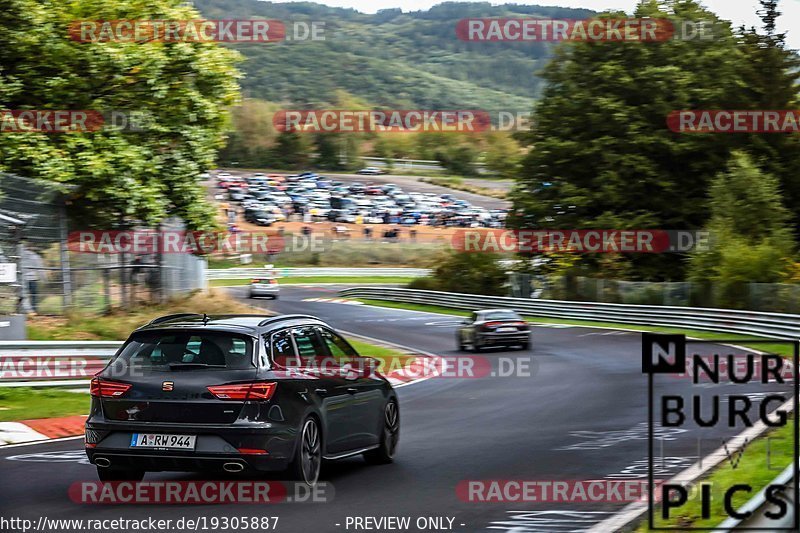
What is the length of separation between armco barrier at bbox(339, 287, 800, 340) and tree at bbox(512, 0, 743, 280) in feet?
15.8

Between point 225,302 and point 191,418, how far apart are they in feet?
87.8

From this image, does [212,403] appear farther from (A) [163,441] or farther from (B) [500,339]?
(B) [500,339]

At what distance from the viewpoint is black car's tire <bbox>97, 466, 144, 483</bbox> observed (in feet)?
31.0

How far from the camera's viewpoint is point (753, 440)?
1217cm

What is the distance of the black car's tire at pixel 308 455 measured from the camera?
910 centimetres

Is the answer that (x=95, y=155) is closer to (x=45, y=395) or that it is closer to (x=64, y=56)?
(x=64, y=56)

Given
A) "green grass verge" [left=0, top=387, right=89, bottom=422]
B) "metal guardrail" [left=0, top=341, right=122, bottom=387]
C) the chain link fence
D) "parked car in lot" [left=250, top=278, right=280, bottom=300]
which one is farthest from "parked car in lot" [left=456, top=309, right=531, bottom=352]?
"parked car in lot" [left=250, top=278, right=280, bottom=300]

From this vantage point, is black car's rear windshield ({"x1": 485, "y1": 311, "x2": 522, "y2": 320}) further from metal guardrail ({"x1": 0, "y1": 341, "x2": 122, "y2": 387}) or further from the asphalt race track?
metal guardrail ({"x1": 0, "y1": 341, "x2": 122, "y2": 387})

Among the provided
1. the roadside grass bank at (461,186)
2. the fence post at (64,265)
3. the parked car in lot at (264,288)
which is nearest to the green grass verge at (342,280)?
the parked car in lot at (264,288)

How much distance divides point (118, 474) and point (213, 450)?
124 cm

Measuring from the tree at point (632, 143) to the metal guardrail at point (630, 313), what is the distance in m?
4.78

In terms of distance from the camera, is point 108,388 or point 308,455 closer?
point 108,388

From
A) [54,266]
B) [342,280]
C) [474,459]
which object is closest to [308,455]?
[474,459]

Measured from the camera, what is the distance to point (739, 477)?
9.88m
